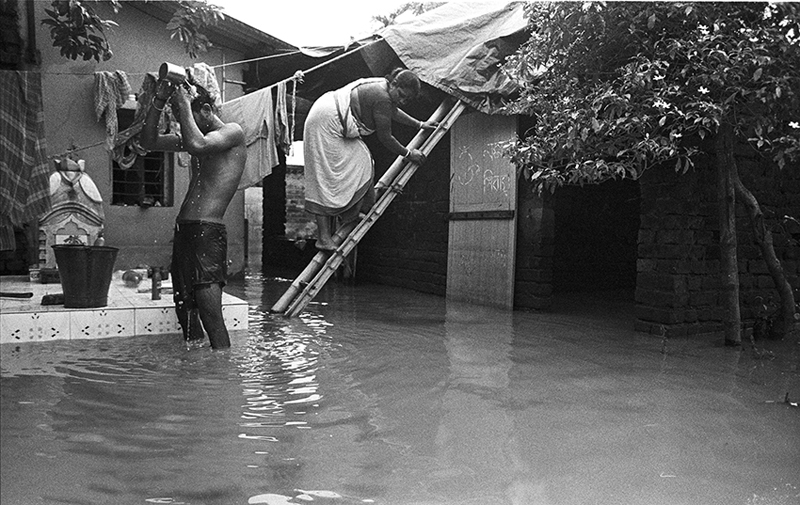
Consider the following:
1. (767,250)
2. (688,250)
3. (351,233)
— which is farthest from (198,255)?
(767,250)

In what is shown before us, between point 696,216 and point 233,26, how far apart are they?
6.19m

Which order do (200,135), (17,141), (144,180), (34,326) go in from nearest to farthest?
(200,135), (34,326), (17,141), (144,180)

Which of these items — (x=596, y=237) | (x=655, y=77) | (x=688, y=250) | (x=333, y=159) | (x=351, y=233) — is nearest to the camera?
(x=655, y=77)

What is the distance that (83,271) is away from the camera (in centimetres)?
474

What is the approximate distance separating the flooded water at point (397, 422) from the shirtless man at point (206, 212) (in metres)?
0.37

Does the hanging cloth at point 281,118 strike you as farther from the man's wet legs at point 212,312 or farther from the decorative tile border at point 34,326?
the decorative tile border at point 34,326

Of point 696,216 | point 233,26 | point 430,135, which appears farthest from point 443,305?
point 233,26

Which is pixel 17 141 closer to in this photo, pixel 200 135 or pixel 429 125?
pixel 200 135

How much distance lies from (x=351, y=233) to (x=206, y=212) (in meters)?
2.42

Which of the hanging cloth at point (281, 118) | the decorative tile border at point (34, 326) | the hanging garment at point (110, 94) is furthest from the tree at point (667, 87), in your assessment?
the hanging garment at point (110, 94)

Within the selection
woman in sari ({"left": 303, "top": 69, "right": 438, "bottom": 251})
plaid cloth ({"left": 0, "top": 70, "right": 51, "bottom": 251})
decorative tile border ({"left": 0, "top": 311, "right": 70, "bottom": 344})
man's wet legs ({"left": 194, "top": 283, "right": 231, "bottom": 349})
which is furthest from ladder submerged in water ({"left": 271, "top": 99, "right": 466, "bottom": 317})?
plaid cloth ({"left": 0, "top": 70, "right": 51, "bottom": 251})

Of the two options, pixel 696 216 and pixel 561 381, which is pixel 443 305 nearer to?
pixel 696 216

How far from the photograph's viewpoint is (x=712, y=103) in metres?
4.63

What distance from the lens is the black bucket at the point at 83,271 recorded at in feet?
15.4
